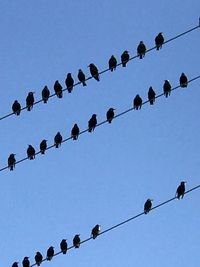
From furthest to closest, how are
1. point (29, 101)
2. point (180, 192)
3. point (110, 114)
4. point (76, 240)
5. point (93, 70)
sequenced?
1. point (93, 70)
2. point (76, 240)
3. point (110, 114)
4. point (29, 101)
5. point (180, 192)

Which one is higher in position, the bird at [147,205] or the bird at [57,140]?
the bird at [57,140]

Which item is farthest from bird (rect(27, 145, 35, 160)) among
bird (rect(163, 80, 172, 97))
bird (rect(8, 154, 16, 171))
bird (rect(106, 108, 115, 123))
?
bird (rect(163, 80, 172, 97))

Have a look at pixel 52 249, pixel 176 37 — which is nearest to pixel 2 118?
pixel 176 37

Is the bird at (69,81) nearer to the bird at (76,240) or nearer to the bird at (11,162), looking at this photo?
the bird at (11,162)

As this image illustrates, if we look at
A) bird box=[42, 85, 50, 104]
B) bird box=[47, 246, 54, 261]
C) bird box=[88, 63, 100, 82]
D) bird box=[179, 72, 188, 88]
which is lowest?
bird box=[47, 246, 54, 261]

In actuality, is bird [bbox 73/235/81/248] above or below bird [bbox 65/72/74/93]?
below

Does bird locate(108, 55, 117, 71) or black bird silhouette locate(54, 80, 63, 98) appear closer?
bird locate(108, 55, 117, 71)

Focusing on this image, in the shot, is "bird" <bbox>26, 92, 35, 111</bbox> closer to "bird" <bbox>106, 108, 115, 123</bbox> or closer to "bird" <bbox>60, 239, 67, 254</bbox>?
"bird" <bbox>106, 108, 115, 123</bbox>

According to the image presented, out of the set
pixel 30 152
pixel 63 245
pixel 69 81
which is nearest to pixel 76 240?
pixel 63 245

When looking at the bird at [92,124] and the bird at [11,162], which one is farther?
the bird at [11,162]

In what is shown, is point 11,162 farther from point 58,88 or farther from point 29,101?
point 58,88

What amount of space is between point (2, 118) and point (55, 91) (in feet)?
17.2

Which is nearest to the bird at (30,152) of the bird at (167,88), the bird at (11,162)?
the bird at (11,162)

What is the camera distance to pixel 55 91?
1336 inches
